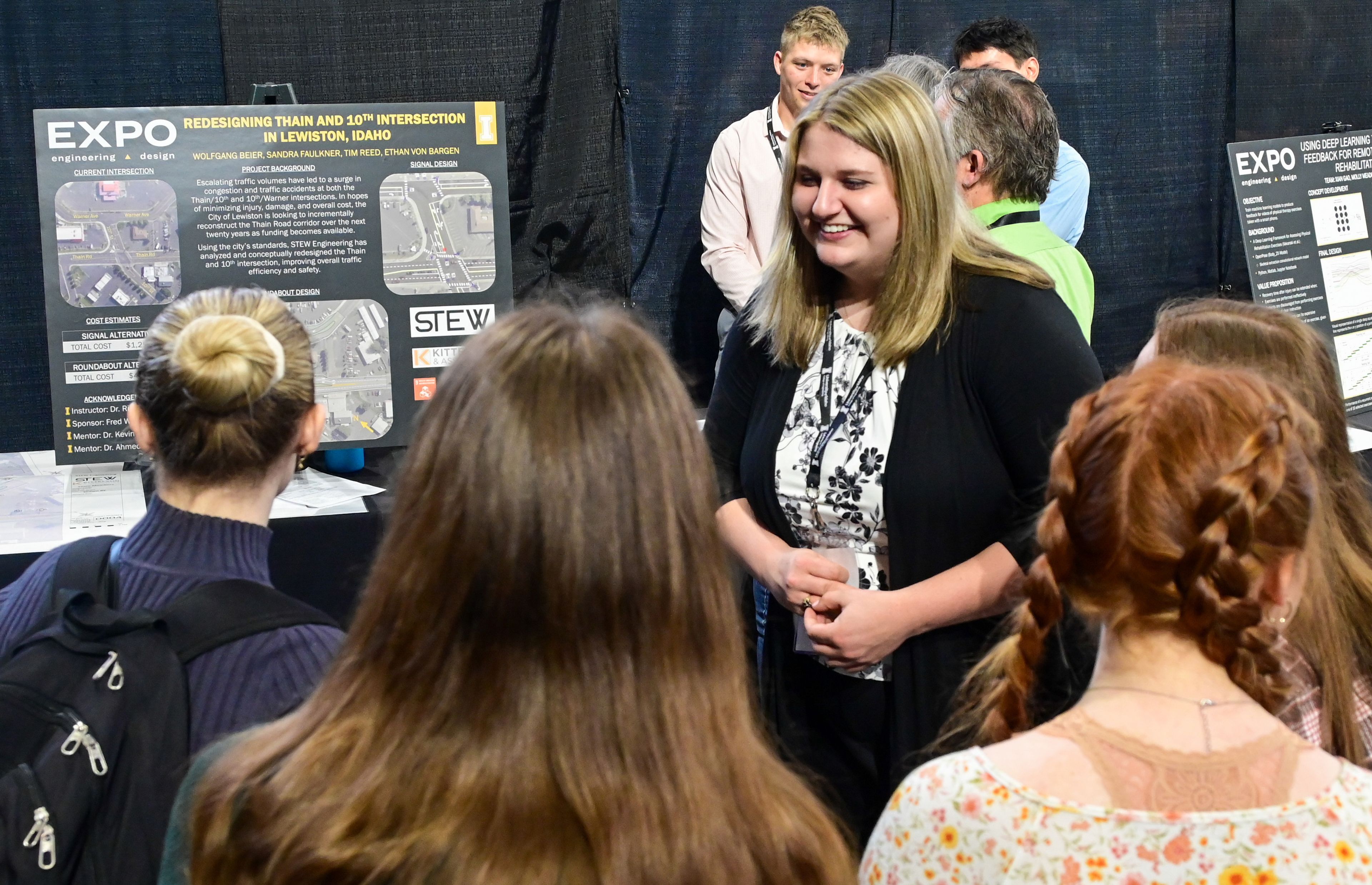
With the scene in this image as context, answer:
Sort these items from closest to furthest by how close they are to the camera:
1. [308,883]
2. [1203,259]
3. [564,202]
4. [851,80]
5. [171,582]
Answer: [308,883] < [171,582] < [851,80] < [564,202] < [1203,259]

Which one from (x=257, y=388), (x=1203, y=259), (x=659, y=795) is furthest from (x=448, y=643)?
(x=1203, y=259)

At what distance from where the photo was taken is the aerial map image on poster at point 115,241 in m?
2.62

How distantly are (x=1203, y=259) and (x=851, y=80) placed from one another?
12.8 ft

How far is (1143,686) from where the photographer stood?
93 cm

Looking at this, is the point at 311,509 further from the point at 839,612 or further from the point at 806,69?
the point at 806,69

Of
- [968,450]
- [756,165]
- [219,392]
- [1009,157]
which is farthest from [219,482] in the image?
[756,165]

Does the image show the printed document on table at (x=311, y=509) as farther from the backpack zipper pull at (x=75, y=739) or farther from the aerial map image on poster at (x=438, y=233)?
the backpack zipper pull at (x=75, y=739)

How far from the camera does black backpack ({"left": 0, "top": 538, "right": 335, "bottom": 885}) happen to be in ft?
3.62

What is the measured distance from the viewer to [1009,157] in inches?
84.1

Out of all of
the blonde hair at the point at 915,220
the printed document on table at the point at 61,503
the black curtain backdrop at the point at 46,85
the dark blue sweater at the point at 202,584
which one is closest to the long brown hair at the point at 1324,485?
the blonde hair at the point at 915,220

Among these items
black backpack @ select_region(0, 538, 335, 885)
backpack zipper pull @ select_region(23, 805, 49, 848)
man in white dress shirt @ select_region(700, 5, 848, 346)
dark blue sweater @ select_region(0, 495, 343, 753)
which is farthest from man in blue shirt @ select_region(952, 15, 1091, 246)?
backpack zipper pull @ select_region(23, 805, 49, 848)

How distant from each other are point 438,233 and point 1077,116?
309cm

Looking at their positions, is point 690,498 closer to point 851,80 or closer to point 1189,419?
→ point 1189,419

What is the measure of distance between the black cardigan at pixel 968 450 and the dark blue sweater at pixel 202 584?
31.6 inches
